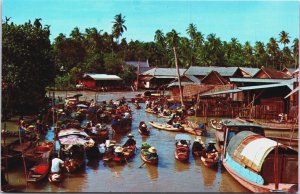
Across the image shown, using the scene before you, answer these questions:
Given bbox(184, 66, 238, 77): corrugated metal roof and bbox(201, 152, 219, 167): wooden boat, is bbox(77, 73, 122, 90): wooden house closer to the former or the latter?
bbox(184, 66, 238, 77): corrugated metal roof

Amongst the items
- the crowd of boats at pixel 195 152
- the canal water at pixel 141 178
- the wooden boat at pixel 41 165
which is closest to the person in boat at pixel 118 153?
the crowd of boats at pixel 195 152

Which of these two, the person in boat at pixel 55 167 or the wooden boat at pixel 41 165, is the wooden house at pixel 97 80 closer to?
the wooden boat at pixel 41 165

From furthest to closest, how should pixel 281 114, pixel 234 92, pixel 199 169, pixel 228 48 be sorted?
pixel 228 48 → pixel 234 92 → pixel 281 114 → pixel 199 169

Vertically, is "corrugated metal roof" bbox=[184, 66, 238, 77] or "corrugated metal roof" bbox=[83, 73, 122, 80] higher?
"corrugated metal roof" bbox=[184, 66, 238, 77]

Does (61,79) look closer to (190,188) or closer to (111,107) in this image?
(111,107)

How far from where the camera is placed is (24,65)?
20.0 m

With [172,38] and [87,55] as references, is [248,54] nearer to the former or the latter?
[172,38]

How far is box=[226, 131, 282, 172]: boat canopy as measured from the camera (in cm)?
1217

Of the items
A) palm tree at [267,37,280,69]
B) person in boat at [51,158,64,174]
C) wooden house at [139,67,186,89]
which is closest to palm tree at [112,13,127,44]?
wooden house at [139,67,186,89]

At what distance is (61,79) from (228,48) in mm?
26875

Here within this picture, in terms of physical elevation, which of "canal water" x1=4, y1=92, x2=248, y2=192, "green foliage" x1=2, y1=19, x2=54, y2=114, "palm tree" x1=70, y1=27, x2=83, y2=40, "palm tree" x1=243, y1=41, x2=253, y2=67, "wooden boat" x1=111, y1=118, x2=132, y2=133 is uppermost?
"palm tree" x1=70, y1=27, x2=83, y2=40

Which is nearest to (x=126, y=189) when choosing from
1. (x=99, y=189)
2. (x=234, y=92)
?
(x=99, y=189)

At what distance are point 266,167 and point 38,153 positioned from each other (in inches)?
307

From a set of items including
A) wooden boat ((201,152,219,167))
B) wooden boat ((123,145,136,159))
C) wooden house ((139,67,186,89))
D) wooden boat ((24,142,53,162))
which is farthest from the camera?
wooden house ((139,67,186,89))
